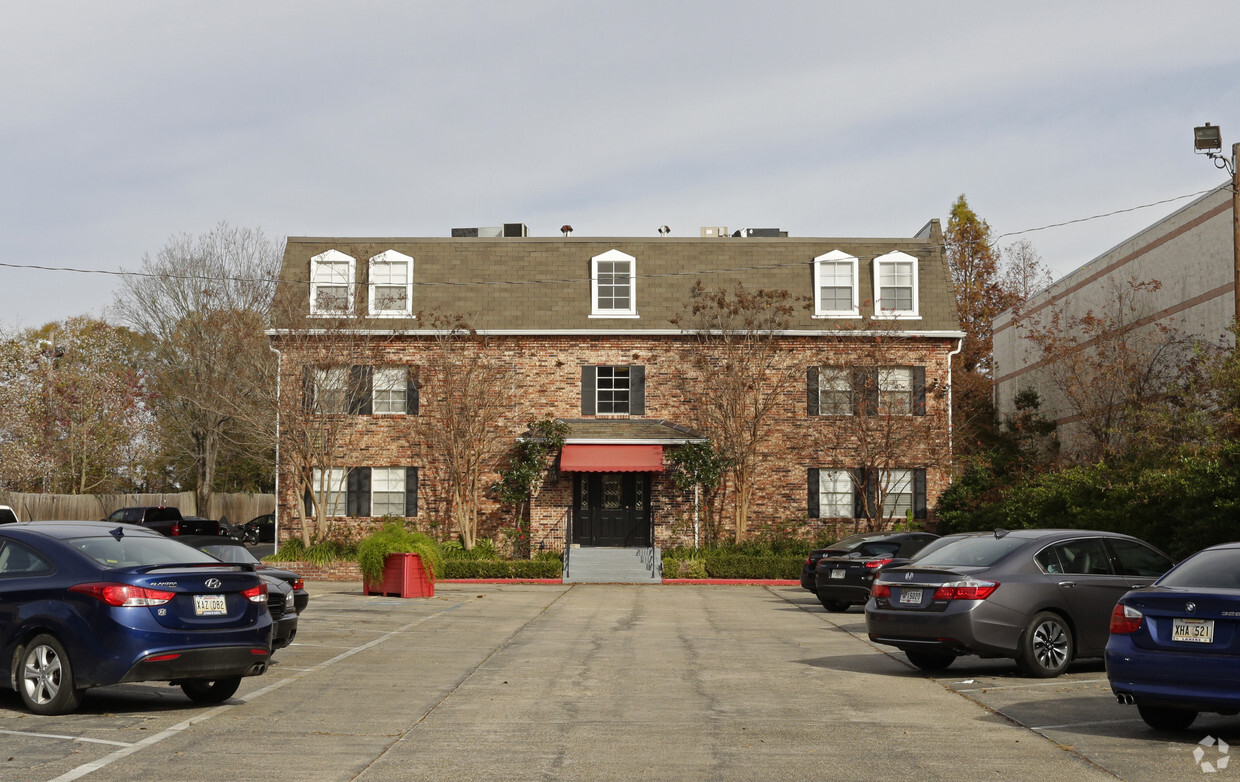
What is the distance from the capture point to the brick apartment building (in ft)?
106

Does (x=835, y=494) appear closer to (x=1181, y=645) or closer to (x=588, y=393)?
(x=588, y=393)

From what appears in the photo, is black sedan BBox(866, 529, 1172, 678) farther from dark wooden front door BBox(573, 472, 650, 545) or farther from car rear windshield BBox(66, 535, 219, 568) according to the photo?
dark wooden front door BBox(573, 472, 650, 545)

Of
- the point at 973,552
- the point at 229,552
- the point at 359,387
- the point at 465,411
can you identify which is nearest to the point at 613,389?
the point at 465,411

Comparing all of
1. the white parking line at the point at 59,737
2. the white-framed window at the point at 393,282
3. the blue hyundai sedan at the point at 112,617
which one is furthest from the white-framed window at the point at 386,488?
the white parking line at the point at 59,737

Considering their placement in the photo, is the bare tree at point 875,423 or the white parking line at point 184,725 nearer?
the white parking line at point 184,725

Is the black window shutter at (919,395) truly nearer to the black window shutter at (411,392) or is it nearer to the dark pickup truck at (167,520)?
the black window shutter at (411,392)

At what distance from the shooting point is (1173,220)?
27406mm

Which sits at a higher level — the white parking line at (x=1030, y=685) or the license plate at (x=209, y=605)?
the license plate at (x=209, y=605)

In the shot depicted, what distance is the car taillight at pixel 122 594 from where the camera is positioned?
9.32 metres

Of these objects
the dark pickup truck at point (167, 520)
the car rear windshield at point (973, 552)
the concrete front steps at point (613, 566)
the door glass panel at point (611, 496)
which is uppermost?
the door glass panel at point (611, 496)

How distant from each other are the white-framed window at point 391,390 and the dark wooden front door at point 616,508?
18.0 feet

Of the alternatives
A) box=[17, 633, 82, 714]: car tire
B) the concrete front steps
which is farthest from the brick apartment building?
box=[17, 633, 82, 714]: car tire

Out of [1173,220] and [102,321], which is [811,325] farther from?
[102,321]

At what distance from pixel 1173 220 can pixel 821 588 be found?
12.9 metres
